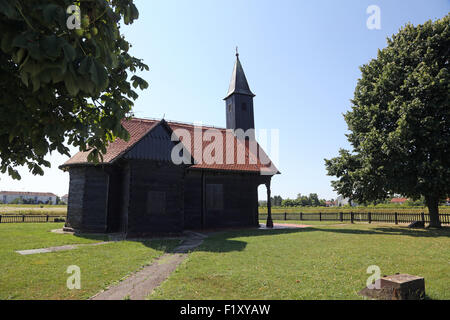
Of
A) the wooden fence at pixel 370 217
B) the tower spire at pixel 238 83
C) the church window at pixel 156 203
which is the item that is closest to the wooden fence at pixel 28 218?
the church window at pixel 156 203

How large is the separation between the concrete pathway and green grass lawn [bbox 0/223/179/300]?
31 centimetres

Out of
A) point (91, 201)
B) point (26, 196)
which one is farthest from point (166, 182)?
point (26, 196)

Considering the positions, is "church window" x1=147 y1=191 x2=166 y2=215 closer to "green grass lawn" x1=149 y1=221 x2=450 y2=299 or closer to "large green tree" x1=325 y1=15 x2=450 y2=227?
"green grass lawn" x1=149 y1=221 x2=450 y2=299

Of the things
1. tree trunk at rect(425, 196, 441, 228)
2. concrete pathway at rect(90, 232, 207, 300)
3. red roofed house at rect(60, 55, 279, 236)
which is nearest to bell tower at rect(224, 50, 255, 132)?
red roofed house at rect(60, 55, 279, 236)

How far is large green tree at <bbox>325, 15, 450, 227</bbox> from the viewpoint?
16906 mm

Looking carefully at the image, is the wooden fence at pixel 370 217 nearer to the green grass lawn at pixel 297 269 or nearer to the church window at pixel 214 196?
the green grass lawn at pixel 297 269

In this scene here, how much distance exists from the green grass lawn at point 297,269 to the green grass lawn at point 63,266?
1.68 metres

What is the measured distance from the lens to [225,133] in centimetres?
2497

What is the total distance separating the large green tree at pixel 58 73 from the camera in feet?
7.79

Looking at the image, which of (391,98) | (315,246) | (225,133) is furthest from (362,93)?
(315,246)

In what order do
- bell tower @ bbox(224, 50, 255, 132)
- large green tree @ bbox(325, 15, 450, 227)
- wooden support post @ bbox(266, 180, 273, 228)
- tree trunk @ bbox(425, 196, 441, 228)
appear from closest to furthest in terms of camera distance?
large green tree @ bbox(325, 15, 450, 227)
tree trunk @ bbox(425, 196, 441, 228)
wooden support post @ bbox(266, 180, 273, 228)
bell tower @ bbox(224, 50, 255, 132)

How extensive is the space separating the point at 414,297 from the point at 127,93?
22.2 feet

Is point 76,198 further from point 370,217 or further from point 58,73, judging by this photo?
point 370,217
